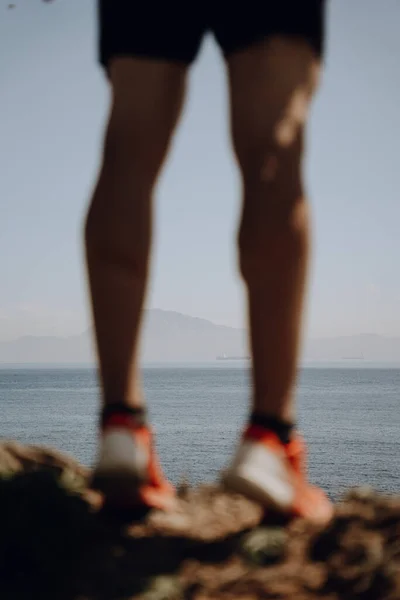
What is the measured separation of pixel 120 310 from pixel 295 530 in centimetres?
94

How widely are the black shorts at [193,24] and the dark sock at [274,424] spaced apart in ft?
4.00

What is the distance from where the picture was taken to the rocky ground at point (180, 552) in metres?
1.91

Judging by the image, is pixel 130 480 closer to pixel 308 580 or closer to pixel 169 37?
pixel 308 580

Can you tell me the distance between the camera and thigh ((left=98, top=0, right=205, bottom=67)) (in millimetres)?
2221

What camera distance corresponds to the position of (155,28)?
87.1 inches

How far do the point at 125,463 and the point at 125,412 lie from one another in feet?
0.56

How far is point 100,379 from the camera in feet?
7.41

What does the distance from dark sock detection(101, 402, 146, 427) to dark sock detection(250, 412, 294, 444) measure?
37 cm

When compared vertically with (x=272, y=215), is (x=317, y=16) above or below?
above

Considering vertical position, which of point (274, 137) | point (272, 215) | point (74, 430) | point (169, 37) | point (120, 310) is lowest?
point (74, 430)

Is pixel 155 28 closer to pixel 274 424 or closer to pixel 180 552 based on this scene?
pixel 274 424

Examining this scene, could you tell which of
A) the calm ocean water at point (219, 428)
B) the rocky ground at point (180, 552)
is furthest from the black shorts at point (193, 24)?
the calm ocean water at point (219, 428)

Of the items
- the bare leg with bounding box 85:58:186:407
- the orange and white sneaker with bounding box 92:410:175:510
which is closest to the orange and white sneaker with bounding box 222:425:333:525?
the orange and white sneaker with bounding box 92:410:175:510

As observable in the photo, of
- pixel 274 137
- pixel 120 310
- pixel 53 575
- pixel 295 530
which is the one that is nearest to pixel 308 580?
pixel 295 530
